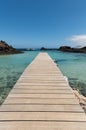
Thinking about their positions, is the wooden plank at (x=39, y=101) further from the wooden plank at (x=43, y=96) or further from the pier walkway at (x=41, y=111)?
the wooden plank at (x=43, y=96)

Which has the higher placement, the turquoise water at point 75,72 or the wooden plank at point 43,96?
the wooden plank at point 43,96

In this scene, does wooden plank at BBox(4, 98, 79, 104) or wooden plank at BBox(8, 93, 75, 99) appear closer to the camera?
wooden plank at BBox(4, 98, 79, 104)

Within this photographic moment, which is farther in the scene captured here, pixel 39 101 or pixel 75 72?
pixel 75 72

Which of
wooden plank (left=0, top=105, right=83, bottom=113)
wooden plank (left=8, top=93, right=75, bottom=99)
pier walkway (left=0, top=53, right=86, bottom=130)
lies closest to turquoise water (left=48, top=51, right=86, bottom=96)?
wooden plank (left=8, top=93, right=75, bottom=99)
